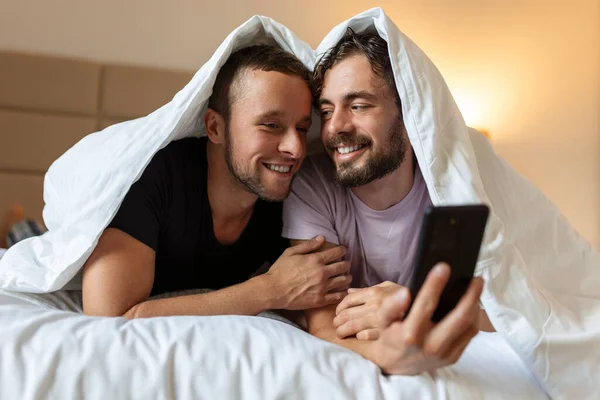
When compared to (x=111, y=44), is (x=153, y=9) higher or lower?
higher

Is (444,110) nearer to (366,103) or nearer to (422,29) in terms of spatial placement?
(366,103)

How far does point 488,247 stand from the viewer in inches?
37.5

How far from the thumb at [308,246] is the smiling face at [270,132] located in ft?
0.37

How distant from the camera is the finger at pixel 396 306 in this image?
75cm

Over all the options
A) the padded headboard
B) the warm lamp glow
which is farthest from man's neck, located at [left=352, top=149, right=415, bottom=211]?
the warm lamp glow

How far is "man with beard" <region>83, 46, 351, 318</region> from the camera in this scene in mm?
995

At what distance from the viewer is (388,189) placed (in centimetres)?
120

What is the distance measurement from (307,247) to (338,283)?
0.09 m

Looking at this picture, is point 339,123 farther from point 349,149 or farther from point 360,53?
point 360,53

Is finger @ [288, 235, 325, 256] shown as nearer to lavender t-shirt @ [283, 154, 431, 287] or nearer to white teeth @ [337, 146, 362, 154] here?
lavender t-shirt @ [283, 154, 431, 287]

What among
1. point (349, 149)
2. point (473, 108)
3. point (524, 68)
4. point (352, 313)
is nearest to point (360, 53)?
point (349, 149)

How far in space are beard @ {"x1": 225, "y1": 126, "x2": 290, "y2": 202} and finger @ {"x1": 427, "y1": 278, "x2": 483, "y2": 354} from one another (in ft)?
1.63

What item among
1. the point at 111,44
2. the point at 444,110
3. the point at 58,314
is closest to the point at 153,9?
the point at 111,44

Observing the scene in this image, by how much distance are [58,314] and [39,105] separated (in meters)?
1.58
